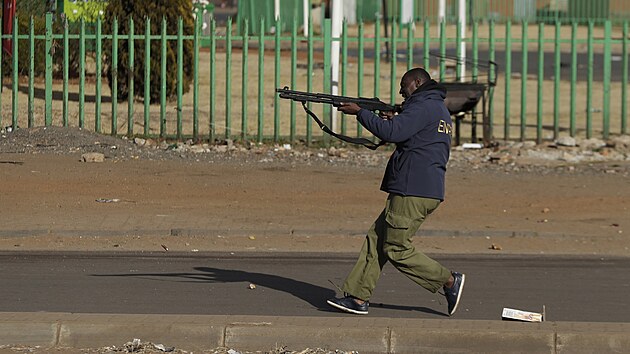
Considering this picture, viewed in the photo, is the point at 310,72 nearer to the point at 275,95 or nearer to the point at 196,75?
the point at 275,95

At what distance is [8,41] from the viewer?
18.8 metres

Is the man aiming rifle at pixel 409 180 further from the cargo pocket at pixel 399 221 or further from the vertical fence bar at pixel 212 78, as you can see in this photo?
the vertical fence bar at pixel 212 78

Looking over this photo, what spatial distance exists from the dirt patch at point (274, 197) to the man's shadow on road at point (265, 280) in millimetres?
1283

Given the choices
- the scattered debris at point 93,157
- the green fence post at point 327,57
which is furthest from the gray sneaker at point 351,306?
the green fence post at point 327,57

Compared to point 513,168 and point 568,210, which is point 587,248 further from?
point 513,168

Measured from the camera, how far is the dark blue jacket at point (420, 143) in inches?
310

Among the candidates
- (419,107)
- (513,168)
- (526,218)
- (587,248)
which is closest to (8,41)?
(513,168)

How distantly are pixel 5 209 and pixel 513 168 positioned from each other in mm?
6339

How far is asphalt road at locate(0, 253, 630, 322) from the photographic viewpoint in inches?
338

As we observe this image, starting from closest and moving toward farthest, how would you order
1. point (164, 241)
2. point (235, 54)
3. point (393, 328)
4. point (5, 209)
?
point (393, 328)
point (164, 241)
point (5, 209)
point (235, 54)

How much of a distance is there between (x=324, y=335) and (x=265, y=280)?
7.84 feet

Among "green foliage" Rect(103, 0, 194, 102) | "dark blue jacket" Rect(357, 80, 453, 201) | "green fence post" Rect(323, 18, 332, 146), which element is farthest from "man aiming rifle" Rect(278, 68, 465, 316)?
"green foliage" Rect(103, 0, 194, 102)

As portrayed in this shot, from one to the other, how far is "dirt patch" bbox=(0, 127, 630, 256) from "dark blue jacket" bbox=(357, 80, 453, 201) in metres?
3.33

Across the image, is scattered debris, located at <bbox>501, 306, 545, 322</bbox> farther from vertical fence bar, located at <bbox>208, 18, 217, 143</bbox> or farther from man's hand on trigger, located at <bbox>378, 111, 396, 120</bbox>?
vertical fence bar, located at <bbox>208, 18, 217, 143</bbox>
